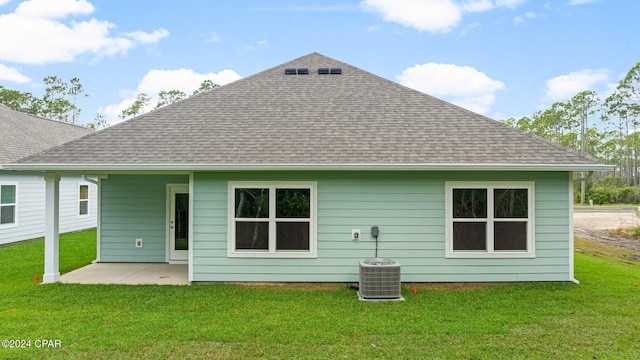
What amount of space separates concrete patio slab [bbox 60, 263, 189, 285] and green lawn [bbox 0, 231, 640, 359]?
44 centimetres

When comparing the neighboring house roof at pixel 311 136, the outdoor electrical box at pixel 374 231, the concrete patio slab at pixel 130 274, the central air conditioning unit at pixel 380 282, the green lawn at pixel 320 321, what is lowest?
the concrete patio slab at pixel 130 274

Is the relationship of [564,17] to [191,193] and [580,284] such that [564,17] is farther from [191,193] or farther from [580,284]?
[191,193]

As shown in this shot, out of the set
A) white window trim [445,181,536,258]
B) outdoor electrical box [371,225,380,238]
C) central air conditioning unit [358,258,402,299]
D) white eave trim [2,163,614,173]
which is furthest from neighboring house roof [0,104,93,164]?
white window trim [445,181,536,258]

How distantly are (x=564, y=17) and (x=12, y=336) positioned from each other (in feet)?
68.9

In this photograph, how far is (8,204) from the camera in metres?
11.8

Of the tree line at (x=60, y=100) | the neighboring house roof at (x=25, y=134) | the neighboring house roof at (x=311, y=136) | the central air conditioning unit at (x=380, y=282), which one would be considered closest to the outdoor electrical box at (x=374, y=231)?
the central air conditioning unit at (x=380, y=282)

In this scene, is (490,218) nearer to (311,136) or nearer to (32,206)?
(311,136)

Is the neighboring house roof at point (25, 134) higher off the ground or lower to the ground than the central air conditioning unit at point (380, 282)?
higher

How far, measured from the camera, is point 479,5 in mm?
15602

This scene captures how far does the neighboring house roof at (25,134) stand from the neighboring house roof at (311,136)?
7.00 m

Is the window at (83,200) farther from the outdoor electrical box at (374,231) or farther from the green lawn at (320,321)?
the outdoor electrical box at (374,231)

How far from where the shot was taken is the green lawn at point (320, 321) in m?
4.22

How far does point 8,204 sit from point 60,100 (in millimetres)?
36409

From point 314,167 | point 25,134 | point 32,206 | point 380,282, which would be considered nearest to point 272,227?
point 314,167
